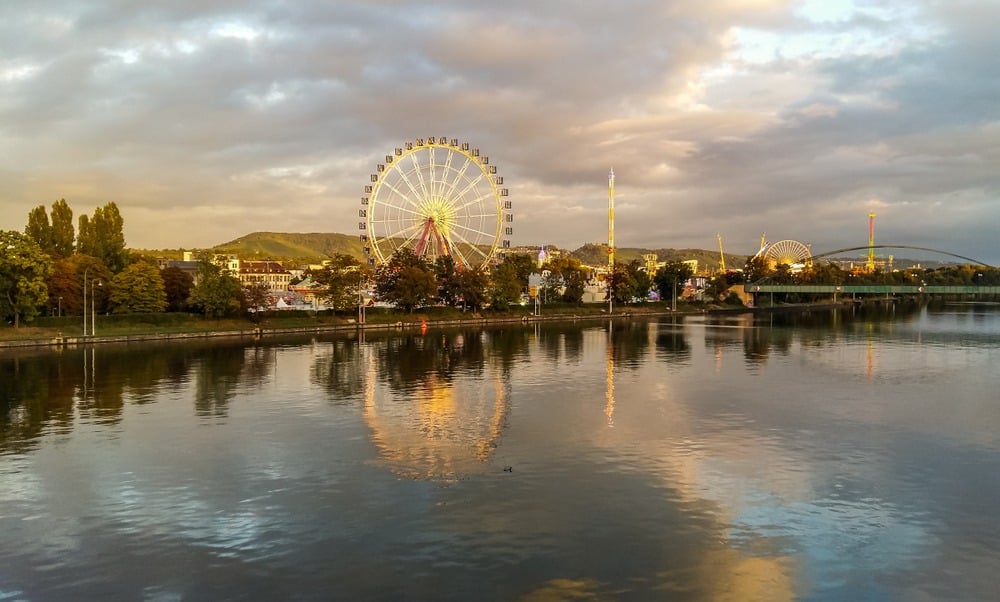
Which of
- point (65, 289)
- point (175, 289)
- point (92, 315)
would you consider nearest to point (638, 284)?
point (175, 289)

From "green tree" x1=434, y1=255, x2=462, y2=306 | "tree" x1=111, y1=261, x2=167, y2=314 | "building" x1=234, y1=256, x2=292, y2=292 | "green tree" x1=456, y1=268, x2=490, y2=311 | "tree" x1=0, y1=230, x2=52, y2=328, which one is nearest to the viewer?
"tree" x1=0, y1=230, x2=52, y2=328

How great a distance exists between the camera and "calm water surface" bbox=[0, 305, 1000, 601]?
1314 cm

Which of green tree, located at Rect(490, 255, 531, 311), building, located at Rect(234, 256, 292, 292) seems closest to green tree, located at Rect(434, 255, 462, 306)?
green tree, located at Rect(490, 255, 531, 311)

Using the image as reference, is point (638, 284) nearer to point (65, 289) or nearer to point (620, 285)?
point (620, 285)

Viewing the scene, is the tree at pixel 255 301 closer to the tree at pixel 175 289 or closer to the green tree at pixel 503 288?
the tree at pixel 175 289

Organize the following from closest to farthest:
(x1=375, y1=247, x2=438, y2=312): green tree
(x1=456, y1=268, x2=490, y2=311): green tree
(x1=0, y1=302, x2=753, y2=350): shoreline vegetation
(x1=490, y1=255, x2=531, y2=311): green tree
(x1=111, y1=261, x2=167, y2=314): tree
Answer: (x1=0, y1=302, x2=753, y2=350): shoreline vegetation → (x1=111, y1=261, x2=167, y2=314): tree → (x1=375, y1=247, x2=438, y2=312): green tree → (x1=456, y1=268, x2=490, y2=311): green tree → (x1=490, y1=255, x2=531, y2=311): green tree

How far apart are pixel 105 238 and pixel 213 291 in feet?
69.6

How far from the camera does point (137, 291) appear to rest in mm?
67812

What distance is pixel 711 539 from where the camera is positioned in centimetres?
1495

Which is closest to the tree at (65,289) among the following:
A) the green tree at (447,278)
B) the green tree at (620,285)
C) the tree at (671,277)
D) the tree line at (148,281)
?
the tree line at (148,281)

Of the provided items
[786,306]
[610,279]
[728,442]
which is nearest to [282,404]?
[728,442]

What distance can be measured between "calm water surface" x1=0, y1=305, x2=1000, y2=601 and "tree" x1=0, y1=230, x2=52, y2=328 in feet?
67.3

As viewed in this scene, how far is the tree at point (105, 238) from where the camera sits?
80.1m

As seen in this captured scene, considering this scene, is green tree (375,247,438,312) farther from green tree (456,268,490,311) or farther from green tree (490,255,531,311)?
green tree (490,255,531,311)
